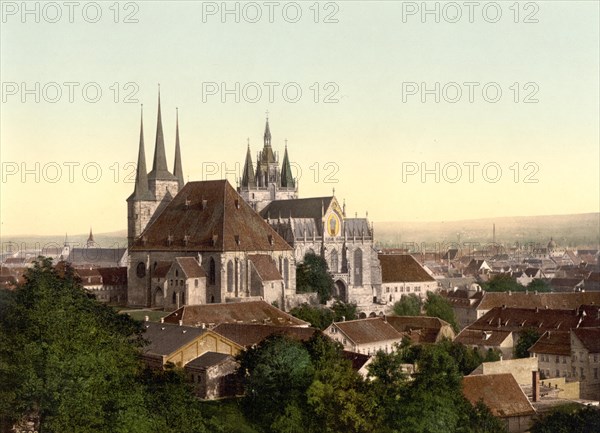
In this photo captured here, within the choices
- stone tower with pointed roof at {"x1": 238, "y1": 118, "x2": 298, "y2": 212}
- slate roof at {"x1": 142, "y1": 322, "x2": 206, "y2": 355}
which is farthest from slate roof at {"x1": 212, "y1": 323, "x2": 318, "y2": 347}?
stone tower with pointed roof at {"x1": 238, "y1": 118, "x2": 298, "y2": 212}

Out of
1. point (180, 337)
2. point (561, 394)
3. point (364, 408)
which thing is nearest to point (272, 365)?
point (364, 408)

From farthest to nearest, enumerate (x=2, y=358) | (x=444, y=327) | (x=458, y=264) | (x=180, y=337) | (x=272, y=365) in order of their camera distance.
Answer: (x=458, y=264) < (x=444, y=327) < (x=180, y=337) < (x=272, y=365) < (x=2, y=358)

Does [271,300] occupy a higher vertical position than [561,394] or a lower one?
higher

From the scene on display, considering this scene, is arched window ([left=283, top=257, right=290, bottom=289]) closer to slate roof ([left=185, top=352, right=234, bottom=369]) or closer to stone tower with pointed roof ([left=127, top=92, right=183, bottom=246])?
stone tower with pointed roof ([left=127, top=92, right=183, bottom=246])

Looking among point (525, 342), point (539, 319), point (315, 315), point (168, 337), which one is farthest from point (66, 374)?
point (539, 319)

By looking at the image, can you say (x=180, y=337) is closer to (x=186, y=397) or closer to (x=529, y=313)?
(x=186, y=397)

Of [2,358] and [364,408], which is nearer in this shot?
[2,358]

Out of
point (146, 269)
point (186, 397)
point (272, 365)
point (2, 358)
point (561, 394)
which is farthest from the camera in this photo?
point (146, 269)

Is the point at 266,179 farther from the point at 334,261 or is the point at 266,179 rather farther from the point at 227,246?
the point at 227,246
